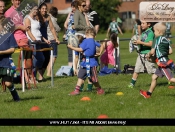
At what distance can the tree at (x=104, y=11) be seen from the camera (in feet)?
230

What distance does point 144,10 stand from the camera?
49.8 ft

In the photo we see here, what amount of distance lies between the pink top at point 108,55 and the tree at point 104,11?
5070 cm

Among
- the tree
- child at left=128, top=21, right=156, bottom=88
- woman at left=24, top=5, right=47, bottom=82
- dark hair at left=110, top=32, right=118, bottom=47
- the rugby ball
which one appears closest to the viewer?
child at left=128, top=21, right=156, bottom=88

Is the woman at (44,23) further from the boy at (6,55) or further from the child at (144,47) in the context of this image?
the boy at (6,55)

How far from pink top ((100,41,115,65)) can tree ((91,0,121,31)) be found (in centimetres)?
5070

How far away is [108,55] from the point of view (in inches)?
733

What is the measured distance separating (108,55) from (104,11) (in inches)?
2070

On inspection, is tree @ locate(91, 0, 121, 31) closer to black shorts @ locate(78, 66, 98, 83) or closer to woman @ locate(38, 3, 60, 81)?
woman @ locate(38, 3, 60, 81)

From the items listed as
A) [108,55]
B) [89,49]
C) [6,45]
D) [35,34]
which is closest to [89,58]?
[89,49]

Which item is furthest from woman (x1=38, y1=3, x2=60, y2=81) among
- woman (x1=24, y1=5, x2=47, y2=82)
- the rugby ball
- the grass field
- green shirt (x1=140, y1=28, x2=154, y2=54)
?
green shirt (x1=140, y1=28, x2=154, y2=54)

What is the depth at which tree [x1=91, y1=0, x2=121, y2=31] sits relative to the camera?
7006 centimetres

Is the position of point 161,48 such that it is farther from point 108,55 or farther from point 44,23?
point 108,55

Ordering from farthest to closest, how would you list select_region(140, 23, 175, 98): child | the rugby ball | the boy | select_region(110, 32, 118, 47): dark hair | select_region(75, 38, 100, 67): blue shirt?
select_region(110, 32, 118, 47): dark hair → the rugby ball → select_region(75, 38, 100, 67): blue shirt → select_region(140, 23, 175, 98): child → the boy

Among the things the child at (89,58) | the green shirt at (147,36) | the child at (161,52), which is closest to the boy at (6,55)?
the child at (89,58)
